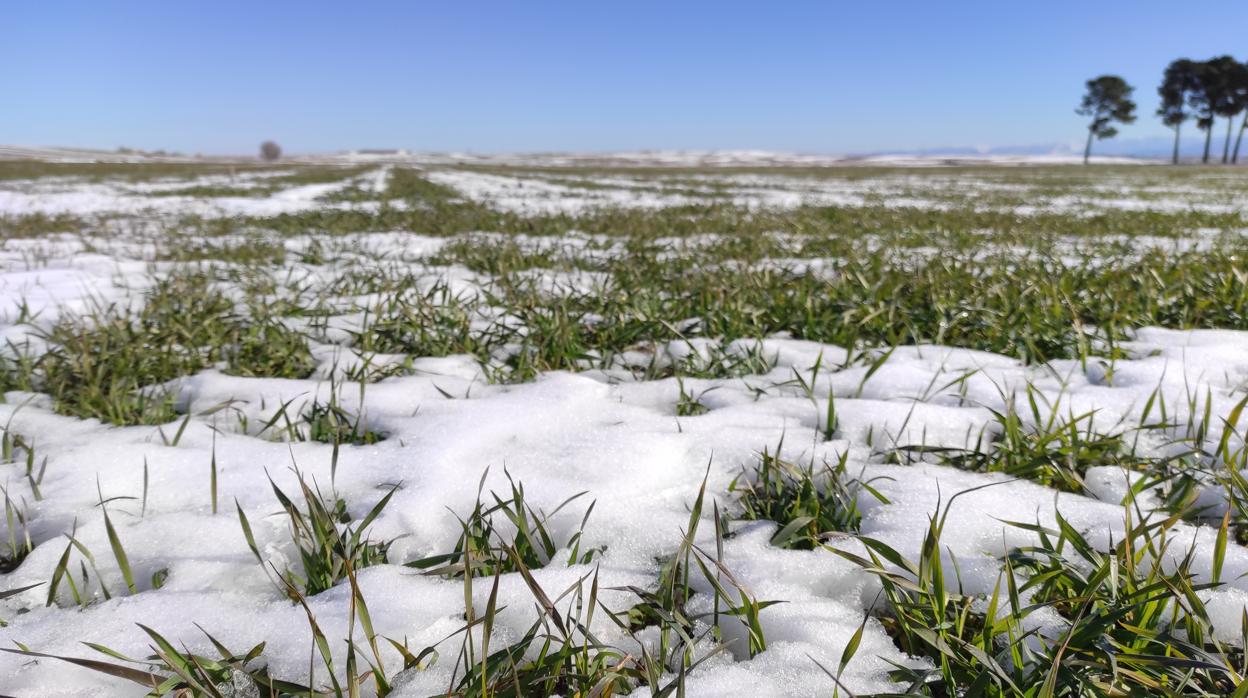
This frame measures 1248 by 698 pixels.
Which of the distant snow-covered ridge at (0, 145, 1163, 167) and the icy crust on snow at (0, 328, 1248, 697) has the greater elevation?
the distant snow-covered ridge at (0, 145, 1163, 167)

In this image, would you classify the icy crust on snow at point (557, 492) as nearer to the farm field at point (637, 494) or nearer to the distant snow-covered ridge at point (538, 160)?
the farm field at point (637, 494)

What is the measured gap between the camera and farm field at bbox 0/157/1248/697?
1.15 meters

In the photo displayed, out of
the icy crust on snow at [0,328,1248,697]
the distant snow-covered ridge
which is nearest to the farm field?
the icy crust on snow at [0,328,1248,697]

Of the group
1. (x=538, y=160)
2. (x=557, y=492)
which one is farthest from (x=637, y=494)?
(x=538, y=160)

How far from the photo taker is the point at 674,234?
24.5ft

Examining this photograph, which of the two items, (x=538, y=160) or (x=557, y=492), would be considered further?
(x=538, y=160)

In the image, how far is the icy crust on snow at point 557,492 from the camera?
1240 millimetres

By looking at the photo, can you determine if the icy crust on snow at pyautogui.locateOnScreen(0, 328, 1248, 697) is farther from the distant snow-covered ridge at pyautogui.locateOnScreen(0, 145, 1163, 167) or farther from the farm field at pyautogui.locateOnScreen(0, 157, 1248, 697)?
the distant snow-covered ridge at pyautogui.locateOnScreen(0, 145, 1163, 167)

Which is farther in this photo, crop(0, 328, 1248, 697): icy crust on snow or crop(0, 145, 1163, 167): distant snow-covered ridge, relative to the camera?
crop(0, 145, 1163, 167): distant snow-covered ridge

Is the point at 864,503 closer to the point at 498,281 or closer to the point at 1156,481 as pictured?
the point at 1156,481

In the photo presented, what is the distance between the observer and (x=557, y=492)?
1.74 m

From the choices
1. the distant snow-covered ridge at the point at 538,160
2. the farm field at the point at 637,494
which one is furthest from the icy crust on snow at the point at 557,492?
the distant snow-covered ridge at the point at 538,160

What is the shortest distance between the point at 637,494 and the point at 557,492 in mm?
222

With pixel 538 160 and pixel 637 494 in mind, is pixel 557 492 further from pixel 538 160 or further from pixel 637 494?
pixel 538 160
